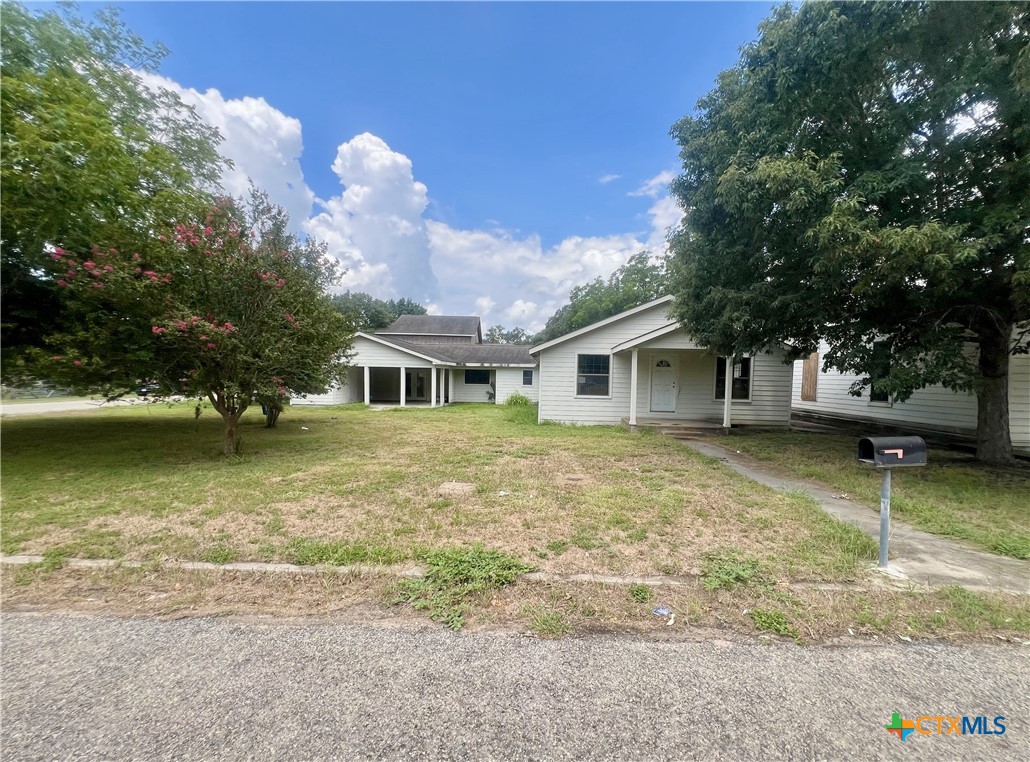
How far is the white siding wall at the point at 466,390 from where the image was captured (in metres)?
21.6

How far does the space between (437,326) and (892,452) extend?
1249 inches

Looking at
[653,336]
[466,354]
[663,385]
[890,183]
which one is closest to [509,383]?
[466,354]

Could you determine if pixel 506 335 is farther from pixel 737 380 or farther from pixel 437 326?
pixel 737 380

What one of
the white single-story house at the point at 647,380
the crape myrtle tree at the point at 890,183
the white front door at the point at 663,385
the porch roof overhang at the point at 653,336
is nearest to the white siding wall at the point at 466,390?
the white single-story house at the point at 647,380

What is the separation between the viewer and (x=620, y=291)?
37562mm

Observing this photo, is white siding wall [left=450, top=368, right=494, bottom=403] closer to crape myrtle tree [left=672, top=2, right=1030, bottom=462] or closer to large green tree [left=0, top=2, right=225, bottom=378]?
large green tree [left=0, top=2, right=225, bottom=378]

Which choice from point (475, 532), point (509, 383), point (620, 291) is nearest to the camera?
point (475, 532)

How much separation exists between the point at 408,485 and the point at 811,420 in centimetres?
1398

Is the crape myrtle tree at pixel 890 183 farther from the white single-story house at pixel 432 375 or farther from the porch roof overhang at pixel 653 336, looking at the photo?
the white single-story house at pixel 432 375

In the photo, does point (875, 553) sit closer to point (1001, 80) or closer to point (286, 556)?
point (286, 556)

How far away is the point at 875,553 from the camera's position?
3.43 metres

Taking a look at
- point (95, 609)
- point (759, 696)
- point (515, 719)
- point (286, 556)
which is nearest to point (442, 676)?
point (515, 719)

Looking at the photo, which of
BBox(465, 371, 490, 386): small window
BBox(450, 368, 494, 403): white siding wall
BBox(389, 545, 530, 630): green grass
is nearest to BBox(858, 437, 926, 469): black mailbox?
BBox(389, 545, 530, 630): green grass

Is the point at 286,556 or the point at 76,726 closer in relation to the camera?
the point at 76,726
